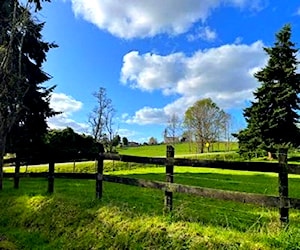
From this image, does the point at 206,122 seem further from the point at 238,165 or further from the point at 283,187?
the point at 283,187

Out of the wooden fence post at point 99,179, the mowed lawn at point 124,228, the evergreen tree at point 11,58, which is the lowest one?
the mowed lawn at point 124,228

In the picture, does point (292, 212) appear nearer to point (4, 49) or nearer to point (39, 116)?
point (4, 49)

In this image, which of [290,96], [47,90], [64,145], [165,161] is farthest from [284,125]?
[165,161]

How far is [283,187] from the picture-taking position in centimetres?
451

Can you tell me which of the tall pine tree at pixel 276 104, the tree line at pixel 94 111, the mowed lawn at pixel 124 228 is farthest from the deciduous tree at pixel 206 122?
the mowed lawn at pixel 124 228

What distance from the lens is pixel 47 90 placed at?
2006cm

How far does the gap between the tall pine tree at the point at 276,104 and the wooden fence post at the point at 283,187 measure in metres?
28.7

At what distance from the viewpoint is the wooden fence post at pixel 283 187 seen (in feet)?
14.6

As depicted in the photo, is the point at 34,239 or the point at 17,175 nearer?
the point at 34,239

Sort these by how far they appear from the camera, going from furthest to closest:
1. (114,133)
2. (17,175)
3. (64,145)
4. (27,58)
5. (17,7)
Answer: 1. (114,133)
2. (64,145)
3. (27,58)
4. (17,7)
5. (17,175)

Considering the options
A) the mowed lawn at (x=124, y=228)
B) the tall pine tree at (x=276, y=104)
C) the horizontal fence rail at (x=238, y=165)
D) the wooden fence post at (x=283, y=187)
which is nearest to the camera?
the mowed lawn at (x=124, y=228)

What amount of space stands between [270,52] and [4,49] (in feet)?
100

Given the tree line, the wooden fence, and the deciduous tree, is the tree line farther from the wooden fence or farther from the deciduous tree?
the wooden fence

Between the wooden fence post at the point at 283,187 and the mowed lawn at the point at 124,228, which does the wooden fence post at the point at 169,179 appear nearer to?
the mowed lawn at the point at 124,228
